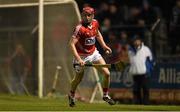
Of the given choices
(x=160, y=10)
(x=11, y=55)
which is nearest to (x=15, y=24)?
(x=11, y=55)

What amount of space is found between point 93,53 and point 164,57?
7.65 meters

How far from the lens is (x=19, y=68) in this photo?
88.9 feet

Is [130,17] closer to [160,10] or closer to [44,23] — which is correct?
[160,10]

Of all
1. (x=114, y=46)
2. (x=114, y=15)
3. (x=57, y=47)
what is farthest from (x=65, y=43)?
(x=114, y=15)

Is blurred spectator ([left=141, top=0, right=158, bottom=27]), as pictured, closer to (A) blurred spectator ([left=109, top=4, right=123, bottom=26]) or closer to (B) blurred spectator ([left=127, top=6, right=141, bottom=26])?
(B) blurred spectator ([left=127, top=6, right=141, bottom=26])

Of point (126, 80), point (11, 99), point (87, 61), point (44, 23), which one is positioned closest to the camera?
point (87, 61)

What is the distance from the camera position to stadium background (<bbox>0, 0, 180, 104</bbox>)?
25688mm

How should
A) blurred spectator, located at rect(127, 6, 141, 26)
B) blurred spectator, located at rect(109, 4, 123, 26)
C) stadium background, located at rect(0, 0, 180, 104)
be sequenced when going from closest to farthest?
stadium background, located at rect(0, 0, 180, 104), blurred spectator, located at rect(127, 6, 141, 26), blurred spectator, located at rect(109, 4, 123, 26)

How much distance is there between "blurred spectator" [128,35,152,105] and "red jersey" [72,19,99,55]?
6550mm

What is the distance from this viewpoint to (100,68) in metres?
19.5

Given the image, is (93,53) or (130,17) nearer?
(93,53)

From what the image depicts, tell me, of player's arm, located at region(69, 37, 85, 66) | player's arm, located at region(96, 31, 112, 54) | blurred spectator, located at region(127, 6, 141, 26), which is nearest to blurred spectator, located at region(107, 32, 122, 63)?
blurred spectator, located at region(127, 6, 141, 26)

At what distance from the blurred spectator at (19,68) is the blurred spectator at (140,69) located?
377cm

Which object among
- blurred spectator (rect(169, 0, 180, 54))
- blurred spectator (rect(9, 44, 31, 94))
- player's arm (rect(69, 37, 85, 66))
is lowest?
blurred spectator (rect(9, 44, 31, 94))
